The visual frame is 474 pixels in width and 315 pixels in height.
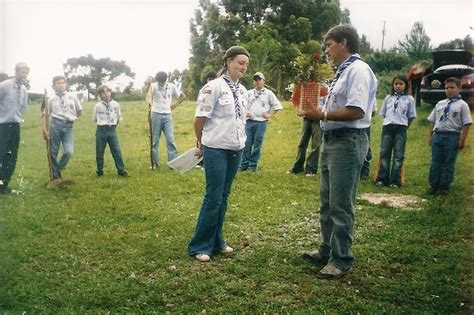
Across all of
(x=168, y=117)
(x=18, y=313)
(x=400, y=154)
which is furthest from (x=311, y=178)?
(x=18, y=313)

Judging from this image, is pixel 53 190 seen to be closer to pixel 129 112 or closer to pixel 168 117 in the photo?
pixel 168 117

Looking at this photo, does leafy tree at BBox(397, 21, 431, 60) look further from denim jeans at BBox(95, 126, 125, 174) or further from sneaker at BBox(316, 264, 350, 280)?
sneaker at BBox(316, 264, 350, 280)

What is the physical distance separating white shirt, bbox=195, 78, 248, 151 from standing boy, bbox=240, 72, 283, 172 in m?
5.30

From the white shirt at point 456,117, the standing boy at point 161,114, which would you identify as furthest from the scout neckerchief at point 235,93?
the standing boy at point 161,114

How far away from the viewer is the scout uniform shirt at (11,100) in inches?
295

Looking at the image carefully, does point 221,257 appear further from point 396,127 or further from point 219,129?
point 396,127

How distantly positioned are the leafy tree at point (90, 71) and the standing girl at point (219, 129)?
7003 millimetres

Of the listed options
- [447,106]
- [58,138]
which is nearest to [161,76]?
[58,138]

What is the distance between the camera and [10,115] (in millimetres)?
7594

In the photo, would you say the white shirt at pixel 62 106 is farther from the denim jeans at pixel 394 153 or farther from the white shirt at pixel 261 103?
the denim jeans at pixel 394 153

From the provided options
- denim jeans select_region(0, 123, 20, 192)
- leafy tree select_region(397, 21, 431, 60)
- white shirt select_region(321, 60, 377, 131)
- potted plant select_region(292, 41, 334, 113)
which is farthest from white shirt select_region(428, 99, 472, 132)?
leafy tree select_region(397, 21, 431, 60)

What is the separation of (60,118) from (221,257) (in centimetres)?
530

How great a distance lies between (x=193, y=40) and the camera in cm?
1137

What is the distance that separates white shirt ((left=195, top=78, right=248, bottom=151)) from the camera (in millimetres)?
4410
